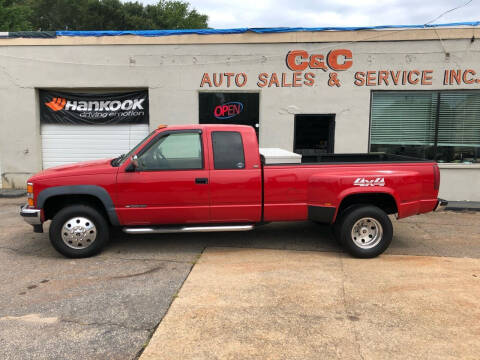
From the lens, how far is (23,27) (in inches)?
940

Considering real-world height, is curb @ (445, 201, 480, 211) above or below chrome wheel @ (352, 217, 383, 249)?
below

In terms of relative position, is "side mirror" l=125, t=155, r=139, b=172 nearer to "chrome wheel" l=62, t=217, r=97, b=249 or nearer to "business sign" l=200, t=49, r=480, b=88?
"chrome wheel" l=62, t=217, r=97, b=249

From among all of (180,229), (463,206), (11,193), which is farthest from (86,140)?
(463,206)

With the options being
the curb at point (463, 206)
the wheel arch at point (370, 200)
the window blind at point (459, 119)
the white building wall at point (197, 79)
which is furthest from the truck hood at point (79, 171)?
the window blind at point (459, 119)

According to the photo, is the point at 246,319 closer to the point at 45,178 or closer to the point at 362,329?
the point at 362,329

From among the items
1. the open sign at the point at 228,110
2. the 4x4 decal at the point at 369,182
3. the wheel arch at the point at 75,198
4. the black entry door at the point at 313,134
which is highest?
the open sign at the point at 228,110

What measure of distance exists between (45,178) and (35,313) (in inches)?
81.6

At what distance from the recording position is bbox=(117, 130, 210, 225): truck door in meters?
5.08

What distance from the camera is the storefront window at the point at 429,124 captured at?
9.55 meters

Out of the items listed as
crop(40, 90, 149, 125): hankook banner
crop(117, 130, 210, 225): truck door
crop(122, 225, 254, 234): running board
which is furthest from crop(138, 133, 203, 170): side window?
crop(40, 90, 149, 125): hankook banner

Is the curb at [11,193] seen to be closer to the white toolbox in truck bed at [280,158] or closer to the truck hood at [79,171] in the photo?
the truck hood at [79,171]

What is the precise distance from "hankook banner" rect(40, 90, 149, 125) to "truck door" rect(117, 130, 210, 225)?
5440mm

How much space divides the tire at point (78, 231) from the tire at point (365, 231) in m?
3.40

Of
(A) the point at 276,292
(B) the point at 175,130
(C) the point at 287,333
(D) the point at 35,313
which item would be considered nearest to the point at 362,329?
(C) the point at 287,333
